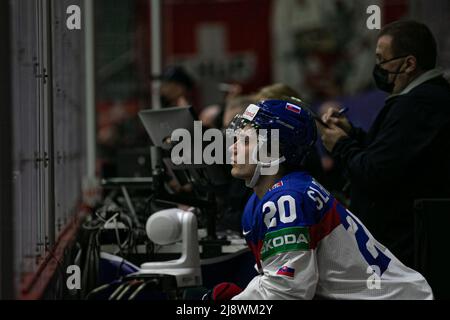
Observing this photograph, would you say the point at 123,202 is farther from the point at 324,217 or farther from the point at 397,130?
the point at 324,217

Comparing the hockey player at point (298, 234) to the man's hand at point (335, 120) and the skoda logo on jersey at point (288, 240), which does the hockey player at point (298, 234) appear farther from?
the man's hand at point (335, 120)

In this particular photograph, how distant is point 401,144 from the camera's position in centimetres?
308

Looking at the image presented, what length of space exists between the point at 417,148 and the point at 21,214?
1514 mm

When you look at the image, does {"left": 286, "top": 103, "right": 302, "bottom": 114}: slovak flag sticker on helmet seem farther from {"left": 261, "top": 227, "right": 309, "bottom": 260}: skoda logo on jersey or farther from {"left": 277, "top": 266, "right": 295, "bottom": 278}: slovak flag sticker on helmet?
{"left": 277, "top": 266, "right": 295, "bottom": 278}: slovak flag sticker on helmet

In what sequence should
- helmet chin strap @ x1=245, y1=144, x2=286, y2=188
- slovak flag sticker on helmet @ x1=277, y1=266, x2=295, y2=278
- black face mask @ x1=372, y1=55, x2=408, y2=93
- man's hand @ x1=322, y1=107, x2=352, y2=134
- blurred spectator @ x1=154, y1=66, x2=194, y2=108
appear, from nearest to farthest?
slovak flag sticker on helmet @ x1=277, y1=266, x2=295, y2=278 < helmet chin strap @ x1=245, y1=144, x2=286, y2=188 < black face mask @ x1=372, y1=55, x2=408, y2=93 < man's hand @ x1=322, y1=107, x2=352, y2=134 < blurred spectator @ x1=154, y1=66, x2=194, y2=108

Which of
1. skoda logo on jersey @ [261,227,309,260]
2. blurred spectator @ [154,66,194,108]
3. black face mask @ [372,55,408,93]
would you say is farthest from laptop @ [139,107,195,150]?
blurred spectator @ [154,66,194,108]

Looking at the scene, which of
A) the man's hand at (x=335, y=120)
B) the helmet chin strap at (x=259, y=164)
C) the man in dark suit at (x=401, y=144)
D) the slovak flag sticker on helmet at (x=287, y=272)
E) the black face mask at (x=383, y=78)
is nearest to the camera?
the slovak flag sticker on helmet at (x=287, y=272)

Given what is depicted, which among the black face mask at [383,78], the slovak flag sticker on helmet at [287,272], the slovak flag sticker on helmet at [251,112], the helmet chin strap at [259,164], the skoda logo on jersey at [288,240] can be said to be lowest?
the slovak flag sticker on helmet at [287,272]

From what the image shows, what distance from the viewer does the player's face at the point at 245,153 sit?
2.47 m

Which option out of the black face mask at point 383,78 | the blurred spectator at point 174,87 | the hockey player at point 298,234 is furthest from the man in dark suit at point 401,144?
the blurred spectator at point 174,87

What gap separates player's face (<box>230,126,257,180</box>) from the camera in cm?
247

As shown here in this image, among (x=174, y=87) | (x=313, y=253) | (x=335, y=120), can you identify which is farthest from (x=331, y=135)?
(x=174, y=87)

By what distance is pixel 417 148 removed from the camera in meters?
3.08
